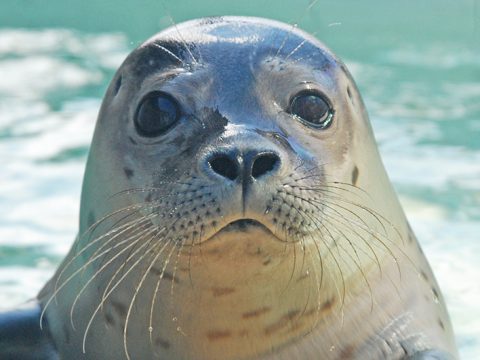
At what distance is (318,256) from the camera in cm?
323

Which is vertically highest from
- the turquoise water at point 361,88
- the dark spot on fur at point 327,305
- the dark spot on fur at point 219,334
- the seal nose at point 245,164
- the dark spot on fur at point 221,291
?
the turquoise water at point 361,88

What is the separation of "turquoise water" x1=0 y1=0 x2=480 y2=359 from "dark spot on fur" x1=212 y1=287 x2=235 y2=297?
99cm

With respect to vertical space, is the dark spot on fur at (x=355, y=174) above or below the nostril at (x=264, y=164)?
above

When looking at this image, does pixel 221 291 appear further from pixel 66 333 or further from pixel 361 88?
pixel 361 88

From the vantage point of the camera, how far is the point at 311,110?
134 inches

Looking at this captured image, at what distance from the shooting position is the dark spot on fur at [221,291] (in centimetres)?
318

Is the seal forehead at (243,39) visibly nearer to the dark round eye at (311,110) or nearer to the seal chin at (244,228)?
the dark round eye at (311,110)

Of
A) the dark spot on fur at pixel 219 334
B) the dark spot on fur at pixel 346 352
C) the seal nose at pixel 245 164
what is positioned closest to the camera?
the seal nose at pixel 245 164

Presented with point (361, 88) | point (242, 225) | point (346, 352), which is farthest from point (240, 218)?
point (361, 88)

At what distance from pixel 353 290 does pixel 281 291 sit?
0.29 metres

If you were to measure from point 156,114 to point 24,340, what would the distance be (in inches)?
38.6

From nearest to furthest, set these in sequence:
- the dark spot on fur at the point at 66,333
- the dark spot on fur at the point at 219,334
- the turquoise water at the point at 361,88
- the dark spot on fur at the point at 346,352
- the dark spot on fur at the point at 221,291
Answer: the dark spot on fur at the point at 221,291 → the dark spot on fur at the point at 219,334 → the dark spot on fur at the point at 346,352 → the dark spot on fur at the point at 66,333 → the turquoise water at the point at 361,88

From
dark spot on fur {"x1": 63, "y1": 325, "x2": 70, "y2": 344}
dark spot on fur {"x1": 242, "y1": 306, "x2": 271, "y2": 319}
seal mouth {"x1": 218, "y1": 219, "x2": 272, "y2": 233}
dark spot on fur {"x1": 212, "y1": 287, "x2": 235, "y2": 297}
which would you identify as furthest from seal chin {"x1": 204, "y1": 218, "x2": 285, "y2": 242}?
dark spot on fur {"x1": 63, "y1": 325, "x2": 70, "y2": 344}

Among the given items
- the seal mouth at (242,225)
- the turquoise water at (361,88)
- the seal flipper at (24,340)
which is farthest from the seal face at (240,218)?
the turquoise water at (361,88)
